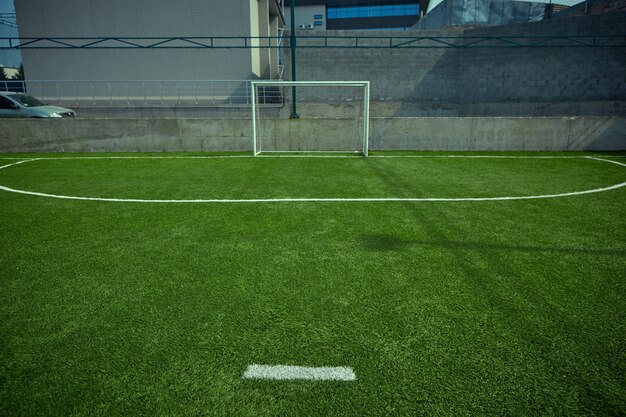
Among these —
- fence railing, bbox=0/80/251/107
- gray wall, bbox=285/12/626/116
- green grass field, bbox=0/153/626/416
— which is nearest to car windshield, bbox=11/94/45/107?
fence railing, bbox=0/80/251/107

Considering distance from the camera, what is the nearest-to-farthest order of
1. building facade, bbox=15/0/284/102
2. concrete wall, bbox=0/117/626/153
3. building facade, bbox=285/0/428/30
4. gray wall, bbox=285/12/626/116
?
concrete wall, bbox=0/117/626/153 < gray wall, bbox=285/12/626/116 < building facade, bbox=15/0/284/102 < building facade, bbox=285/0/428/30

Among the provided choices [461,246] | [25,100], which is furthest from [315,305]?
[25,100]

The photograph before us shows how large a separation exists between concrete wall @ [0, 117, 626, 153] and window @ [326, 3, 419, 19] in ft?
151

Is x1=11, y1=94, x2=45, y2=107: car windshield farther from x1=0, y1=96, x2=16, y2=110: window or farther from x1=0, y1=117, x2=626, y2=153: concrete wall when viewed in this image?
x1=0, y1=117, x2=626, y2=153: concrete wall

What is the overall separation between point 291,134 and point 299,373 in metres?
11.0

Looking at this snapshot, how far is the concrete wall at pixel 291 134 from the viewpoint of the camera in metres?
12.2

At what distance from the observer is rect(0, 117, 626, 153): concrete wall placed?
12188mm

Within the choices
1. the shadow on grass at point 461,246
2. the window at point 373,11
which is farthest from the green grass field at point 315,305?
the window at point 373,11

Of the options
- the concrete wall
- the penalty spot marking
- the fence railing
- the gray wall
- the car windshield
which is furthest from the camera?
the fence railing

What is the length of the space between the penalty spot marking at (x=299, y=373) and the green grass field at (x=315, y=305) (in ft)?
0.14

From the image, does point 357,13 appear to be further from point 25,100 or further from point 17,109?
point 17,109

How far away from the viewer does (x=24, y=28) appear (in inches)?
826

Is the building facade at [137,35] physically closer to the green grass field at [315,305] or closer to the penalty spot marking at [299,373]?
the green grass field at [315,305]

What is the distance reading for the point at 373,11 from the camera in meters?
52.1
